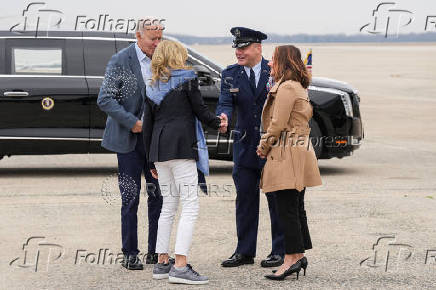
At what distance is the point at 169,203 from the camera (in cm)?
713

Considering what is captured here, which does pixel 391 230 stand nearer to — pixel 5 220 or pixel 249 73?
pixel 249 73

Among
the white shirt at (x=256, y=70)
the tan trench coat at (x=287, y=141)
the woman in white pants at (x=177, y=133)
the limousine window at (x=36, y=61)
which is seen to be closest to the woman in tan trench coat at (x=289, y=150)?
the tan trench coat at (x=287, y=141)

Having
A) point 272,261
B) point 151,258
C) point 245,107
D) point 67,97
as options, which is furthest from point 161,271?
point 67,97

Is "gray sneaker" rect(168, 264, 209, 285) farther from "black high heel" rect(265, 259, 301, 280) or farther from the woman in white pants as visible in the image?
"black high heel" rect(265, 259, 301, 280)

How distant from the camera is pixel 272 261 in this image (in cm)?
753

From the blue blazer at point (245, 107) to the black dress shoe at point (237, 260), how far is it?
0.67 m

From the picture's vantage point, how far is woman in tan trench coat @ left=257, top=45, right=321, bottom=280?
700cm

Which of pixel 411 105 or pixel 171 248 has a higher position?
pixel 171 248

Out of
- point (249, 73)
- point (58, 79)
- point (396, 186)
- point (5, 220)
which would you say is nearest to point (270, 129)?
point (249, 73)

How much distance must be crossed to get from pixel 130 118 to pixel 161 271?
110 centimetres

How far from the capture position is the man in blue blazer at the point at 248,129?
300 inches

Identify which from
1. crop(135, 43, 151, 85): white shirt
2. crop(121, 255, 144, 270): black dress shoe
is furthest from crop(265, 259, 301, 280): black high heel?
crop(135, 43, 151, 85): white shirt

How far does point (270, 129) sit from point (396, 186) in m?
4.95

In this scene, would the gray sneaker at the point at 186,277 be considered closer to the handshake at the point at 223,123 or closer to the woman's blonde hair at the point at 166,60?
the handshake at the point at 223,123
